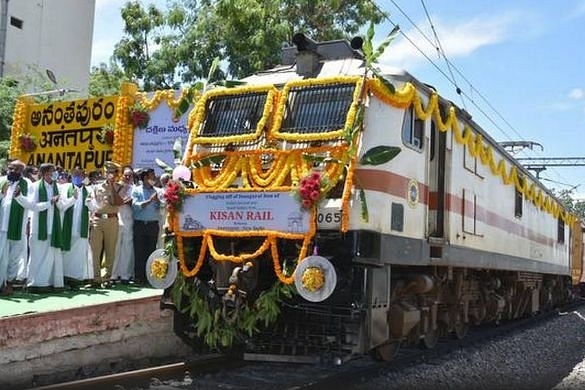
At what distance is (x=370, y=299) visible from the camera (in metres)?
6.25

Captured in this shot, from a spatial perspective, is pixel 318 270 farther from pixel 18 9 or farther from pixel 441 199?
pixel 18 9

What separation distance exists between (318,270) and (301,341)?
3.14ft

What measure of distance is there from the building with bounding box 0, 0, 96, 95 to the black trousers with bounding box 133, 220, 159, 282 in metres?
20.4

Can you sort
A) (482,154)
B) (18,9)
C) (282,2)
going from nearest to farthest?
(482,154)
(282,2)
(18,9)

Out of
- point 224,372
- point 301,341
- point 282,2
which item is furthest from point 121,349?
point 282,2

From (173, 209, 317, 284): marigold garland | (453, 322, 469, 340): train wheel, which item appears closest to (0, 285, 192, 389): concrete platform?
(173, 209, 317, 284): marigold garland

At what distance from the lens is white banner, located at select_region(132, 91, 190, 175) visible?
43.9 ft

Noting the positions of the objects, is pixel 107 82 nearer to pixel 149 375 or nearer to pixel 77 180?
pixel 77 180

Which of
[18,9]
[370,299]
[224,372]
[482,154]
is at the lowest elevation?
[224,372]

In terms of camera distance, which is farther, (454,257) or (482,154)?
(482,154)

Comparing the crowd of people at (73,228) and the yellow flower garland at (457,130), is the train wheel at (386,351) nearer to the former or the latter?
the yellow flower garland at (457,130)

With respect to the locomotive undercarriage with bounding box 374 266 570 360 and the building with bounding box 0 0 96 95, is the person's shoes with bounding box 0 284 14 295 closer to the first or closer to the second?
the locomotive undercarriage with bounding box 374 266 570 360

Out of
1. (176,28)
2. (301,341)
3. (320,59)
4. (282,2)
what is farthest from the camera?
(176,28)

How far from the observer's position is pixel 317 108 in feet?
22.6
